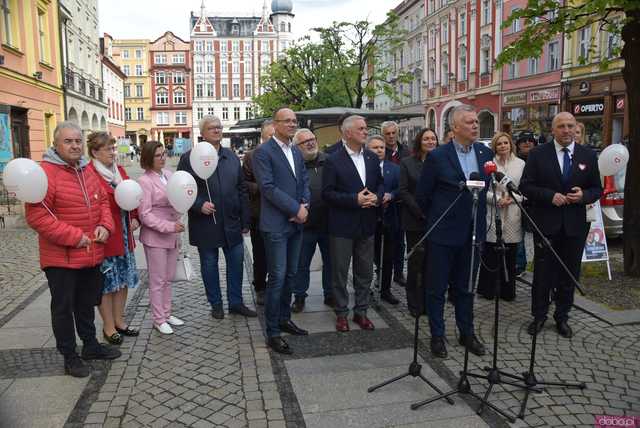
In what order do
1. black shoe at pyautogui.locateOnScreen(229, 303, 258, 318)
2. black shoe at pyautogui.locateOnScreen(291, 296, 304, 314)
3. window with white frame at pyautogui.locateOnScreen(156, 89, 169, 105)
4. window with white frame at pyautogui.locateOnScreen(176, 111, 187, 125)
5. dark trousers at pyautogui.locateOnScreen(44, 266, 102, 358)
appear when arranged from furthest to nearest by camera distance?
1. window with white frame at pyautogui.locateOnScreen(176, 111, 187, 125)
2. window with white frame at pyautogui.locateOnScreen(156, 89, 169, 105)
3. black shoe at pyautogui.locateOnScreen(291, 296, 304, 314)
4. black shoe at pyautogui.locateOnScreen(229, 303, 258, 318)
5. dark trousers at pyautogui.locateOnScreen(44, 266, 102, 358)

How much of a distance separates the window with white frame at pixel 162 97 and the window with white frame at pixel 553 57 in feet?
242

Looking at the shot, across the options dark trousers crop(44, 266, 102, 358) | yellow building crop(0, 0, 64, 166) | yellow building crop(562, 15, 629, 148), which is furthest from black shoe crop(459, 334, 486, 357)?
yellow building crop(562, 15, 629, 148)

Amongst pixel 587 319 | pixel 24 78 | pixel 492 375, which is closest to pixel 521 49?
pixel 587 319

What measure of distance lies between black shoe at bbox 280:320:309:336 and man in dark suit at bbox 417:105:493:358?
127cm

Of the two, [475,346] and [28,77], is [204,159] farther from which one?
[28,77]

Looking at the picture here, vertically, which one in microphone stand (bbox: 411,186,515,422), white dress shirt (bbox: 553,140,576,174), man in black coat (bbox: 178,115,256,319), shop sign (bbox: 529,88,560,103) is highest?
shop sign (bbox: 529,88,560,103)

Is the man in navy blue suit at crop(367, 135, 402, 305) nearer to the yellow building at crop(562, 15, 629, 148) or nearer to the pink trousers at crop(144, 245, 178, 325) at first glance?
the pink trousers at crop(144, 245, 178, 325)

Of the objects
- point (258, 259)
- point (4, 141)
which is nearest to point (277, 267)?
point (258, 259)

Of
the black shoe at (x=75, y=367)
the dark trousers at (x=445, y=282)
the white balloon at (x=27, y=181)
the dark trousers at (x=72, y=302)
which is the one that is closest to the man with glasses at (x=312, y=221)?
the dark trousers at (x=445, y=282)

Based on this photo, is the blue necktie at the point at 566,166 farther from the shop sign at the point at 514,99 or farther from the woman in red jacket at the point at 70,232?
the shop sign at the point at 514,99

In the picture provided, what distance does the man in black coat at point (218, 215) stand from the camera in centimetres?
562

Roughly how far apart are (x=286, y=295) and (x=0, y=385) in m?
2.42

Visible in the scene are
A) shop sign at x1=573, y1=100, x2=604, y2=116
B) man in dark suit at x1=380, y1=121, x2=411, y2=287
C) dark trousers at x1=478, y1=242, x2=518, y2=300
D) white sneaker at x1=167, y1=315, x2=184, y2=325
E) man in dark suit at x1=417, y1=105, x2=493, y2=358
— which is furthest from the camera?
shop sign at x1=573, y1=100, x2=604, y2=116

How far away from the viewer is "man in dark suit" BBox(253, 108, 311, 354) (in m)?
4.84
